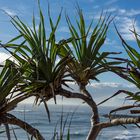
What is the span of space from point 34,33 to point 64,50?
381 mm

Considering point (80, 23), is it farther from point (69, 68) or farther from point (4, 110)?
point (4, 110)

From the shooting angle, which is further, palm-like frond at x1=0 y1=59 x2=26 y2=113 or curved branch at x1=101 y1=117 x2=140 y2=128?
palm-like frond at x1=0 y1=59 x2=26 y2=113

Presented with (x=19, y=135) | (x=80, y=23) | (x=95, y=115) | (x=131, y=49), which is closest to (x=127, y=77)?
(x=131, y=49)

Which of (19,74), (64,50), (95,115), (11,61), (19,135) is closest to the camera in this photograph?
(19,74)

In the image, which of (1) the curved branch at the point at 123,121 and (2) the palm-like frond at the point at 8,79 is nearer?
(1) the curved branch at the point at 123,121

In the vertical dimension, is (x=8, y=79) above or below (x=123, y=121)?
above

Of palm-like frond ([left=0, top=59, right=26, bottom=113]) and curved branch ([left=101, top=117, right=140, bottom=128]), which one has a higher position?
palm-like frond ([left=0, top=59, right=26, bottom=113])

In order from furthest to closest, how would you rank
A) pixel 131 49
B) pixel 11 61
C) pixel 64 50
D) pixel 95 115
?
pixel 64 50, pixel 95 115, pixel 11 61, pixel 131 49

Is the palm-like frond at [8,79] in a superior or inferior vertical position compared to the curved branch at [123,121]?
superior

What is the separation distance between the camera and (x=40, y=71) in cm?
335

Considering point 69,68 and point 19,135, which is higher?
point 69,68

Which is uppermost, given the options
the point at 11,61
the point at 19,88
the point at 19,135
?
the point at 11,61

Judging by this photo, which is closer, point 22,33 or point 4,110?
point 4,110

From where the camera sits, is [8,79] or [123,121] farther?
[8,79]
